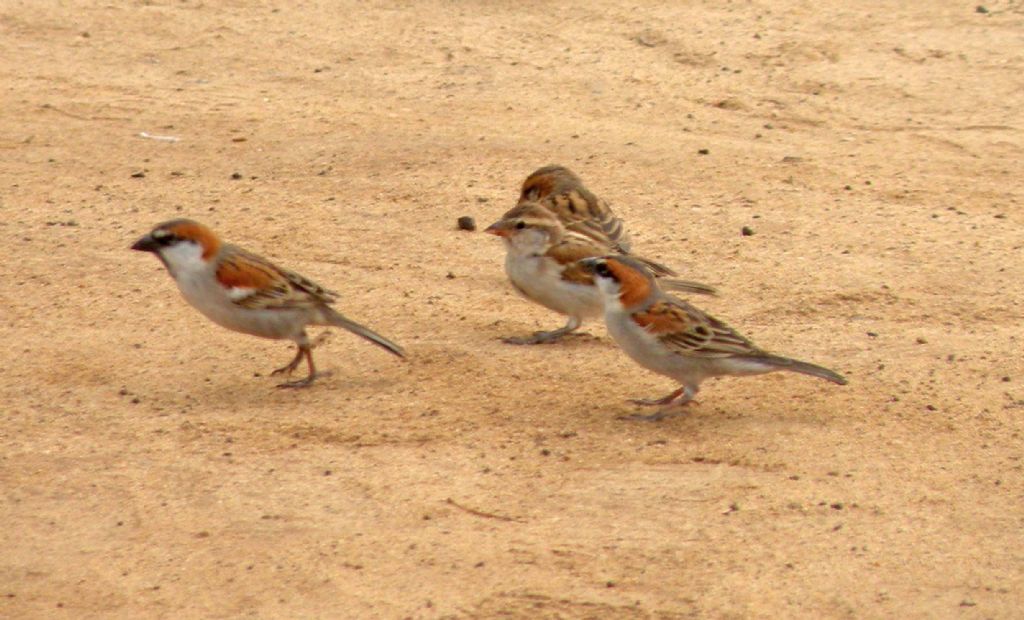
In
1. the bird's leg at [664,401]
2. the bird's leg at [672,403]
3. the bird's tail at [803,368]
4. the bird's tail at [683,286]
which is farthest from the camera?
the bird's tail at [683,286]

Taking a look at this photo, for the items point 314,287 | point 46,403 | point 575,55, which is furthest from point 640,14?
point 46,403

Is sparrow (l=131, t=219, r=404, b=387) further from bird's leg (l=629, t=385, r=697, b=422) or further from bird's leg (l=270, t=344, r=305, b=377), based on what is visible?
bird's leg (l=629, t=385, r=697, b=422)

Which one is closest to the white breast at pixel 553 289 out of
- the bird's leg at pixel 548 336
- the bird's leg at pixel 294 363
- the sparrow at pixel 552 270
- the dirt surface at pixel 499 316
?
the sparrow at pixel 552 270

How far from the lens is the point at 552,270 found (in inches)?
376

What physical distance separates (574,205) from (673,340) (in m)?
2.46

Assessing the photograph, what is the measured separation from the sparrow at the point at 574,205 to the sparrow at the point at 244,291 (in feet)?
6.36

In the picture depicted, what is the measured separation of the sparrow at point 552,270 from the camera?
949cm

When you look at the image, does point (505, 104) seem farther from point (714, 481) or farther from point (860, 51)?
point (714, 481)

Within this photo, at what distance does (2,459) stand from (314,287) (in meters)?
1.72

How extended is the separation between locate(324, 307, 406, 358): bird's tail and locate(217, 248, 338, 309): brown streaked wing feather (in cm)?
8

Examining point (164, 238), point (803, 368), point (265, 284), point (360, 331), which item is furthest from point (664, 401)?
point (164, 238)

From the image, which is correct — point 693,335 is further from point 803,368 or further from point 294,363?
point 294,363

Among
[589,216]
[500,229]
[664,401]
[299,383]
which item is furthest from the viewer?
[589,216]

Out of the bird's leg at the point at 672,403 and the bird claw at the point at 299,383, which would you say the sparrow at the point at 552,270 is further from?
the bird claw at the point at 299,383
